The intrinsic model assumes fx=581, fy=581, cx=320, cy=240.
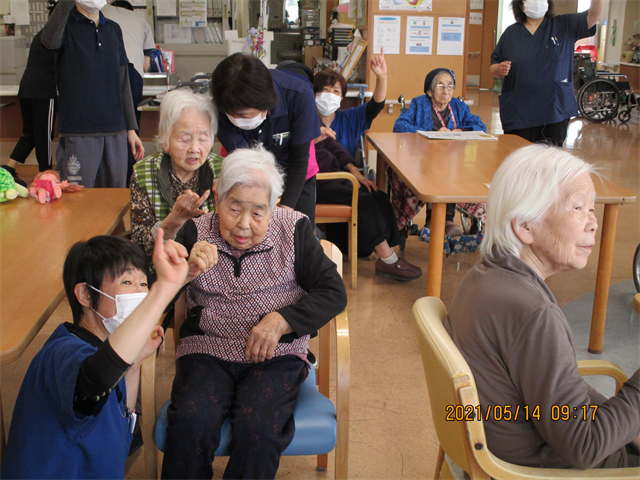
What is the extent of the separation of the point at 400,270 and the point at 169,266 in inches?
95.2

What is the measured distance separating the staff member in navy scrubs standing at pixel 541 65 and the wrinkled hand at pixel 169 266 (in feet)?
10.4

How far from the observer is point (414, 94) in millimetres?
5957

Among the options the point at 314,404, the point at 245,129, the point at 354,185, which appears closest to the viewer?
the point at 314,404

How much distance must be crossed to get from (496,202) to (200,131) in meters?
1.20

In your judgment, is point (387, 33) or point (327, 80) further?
point (387, 33)

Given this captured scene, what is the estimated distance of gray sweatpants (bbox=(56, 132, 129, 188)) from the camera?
10.1 ft

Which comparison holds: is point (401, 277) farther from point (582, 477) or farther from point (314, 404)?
point (582, 477)

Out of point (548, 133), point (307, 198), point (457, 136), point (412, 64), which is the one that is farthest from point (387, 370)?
point (412, 64)

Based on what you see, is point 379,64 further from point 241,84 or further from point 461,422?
point 461,422

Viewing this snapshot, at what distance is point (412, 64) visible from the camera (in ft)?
19.2

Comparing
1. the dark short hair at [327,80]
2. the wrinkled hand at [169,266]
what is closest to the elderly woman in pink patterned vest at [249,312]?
the wrinkled hand at [169,266]

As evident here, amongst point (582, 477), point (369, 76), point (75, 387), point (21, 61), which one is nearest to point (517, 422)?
point (582, 477)

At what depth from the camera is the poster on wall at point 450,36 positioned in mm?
5727

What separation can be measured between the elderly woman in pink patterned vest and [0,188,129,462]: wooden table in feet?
1.26
